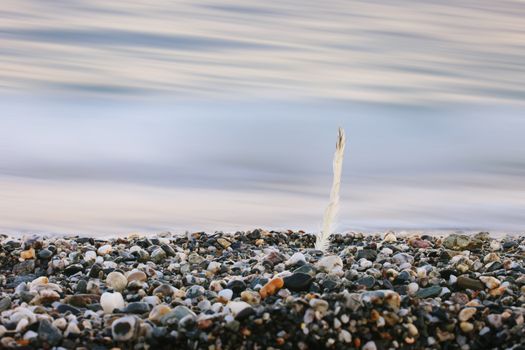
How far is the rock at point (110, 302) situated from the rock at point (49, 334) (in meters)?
0.50

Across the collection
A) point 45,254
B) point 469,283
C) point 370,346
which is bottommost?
point 370,346

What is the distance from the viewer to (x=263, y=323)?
362 cm

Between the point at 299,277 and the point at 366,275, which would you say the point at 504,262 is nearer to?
the point at 366,275

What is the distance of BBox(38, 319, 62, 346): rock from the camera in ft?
11.7

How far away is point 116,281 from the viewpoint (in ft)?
15.0

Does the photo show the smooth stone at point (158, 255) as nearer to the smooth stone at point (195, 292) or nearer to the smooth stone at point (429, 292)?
the smooth stone at point (195, 292)

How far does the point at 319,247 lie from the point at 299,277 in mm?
1238

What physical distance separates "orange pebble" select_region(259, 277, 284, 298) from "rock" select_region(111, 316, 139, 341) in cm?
72

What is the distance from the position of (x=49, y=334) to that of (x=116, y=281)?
102 cm

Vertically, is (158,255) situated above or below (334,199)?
below

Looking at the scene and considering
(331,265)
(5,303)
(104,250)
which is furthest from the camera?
(104,250)

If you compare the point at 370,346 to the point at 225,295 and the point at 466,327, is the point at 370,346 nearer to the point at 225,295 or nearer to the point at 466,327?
the point at 466,327

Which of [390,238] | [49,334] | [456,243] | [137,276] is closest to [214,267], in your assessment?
[137,276]

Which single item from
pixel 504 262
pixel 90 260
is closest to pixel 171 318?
pixel 90 260
